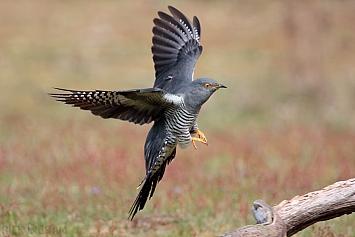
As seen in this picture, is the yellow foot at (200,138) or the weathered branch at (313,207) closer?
the weathered branch at (313,207)

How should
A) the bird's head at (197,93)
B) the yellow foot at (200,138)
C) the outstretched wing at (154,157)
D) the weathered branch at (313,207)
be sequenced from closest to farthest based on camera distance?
the weathered branch at (313,207) < the bird's head at (197,93) < the outstretched wing at (154,157) < the yellow foot at (200,138)

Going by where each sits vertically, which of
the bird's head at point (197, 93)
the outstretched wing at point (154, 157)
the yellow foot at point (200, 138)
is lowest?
the outstretched wing at point (154, 157)

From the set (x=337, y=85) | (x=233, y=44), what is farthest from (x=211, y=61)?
(x=337, y=85)

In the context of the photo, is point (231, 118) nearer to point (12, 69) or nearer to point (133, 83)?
point (133, 83)

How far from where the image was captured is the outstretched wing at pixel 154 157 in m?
5.66

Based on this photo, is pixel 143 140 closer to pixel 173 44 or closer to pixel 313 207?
pixel 173 44

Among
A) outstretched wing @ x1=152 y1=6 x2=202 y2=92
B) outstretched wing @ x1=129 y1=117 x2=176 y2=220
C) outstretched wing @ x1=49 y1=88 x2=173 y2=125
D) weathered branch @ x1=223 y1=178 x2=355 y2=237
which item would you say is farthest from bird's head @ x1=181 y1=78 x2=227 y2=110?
weathered branch @ x1=223 y1=178 x2=355 y2=237

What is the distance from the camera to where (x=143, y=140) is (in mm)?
10680

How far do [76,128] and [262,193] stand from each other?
504 cm

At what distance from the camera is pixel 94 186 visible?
745cm

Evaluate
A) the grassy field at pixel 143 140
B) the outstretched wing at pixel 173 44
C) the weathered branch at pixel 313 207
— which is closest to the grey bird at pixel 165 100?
the outstretched wing at pixel 173 44

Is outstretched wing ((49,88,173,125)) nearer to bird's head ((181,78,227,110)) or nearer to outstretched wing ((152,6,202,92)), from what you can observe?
bird's head ((181,78,227,110))

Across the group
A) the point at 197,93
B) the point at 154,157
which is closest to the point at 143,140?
the point at 154,157

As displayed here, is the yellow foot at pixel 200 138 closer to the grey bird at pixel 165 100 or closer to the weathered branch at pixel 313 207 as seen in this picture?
the grey bird at pixel 165 100
